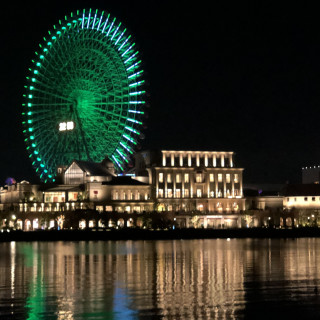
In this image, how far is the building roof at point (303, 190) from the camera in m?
123

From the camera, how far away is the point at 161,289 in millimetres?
32250

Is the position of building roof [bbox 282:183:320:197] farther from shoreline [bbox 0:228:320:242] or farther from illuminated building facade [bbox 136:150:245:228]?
shoreline [bbox 0:228:320:242]

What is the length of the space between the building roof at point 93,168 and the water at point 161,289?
2379 inches

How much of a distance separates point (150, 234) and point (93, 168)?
18.1 m

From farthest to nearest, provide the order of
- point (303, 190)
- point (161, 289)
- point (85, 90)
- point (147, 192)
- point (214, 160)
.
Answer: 1. point (303, 190)
2. point (214, 160)
3. point (147, 192)
4. point (85, 90)
5. point (161, 289)

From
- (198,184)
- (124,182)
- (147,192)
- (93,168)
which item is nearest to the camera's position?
(93,168)

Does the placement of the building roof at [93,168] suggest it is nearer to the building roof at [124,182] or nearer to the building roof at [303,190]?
the building roof at [124,182]

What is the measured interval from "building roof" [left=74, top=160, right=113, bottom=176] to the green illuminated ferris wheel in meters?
19.8

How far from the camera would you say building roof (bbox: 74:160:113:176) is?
111m

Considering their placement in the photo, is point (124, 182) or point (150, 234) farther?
point (124, 182)

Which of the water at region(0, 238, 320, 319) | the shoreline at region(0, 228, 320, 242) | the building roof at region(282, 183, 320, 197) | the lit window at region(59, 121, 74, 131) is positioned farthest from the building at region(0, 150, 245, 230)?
the water at region(0, 238, 320, 319)

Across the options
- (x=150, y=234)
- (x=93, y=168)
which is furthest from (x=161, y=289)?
(x=93, y=168)

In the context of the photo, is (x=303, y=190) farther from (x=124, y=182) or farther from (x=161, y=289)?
(x=161, y=289)

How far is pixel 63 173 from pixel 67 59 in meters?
31.1
